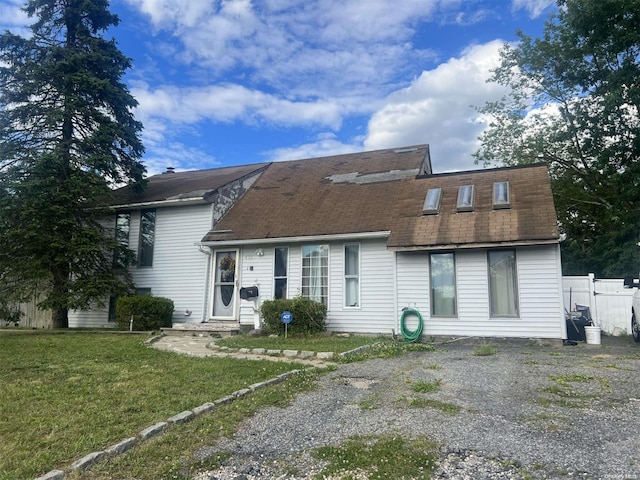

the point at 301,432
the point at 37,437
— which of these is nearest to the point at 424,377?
the point at 301,432

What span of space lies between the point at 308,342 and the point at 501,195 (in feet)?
20.8

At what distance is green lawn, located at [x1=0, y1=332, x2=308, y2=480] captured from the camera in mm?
3723

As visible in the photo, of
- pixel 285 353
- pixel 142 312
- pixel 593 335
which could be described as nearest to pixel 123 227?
pixel 142 312

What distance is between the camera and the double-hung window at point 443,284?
36.4 ft

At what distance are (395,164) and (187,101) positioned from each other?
363 inches

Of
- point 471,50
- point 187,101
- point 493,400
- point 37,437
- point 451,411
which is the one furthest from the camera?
point 187,101

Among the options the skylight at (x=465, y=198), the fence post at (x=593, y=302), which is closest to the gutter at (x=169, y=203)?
the skylight at (x=465, y=198)

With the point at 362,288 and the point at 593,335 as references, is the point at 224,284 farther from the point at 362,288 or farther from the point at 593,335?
the point at 593,335

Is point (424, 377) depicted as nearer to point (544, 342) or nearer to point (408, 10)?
point (544, 342)

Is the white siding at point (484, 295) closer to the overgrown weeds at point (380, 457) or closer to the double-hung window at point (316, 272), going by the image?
the double-hung window at point (316, 272)

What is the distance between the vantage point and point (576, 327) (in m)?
10.9

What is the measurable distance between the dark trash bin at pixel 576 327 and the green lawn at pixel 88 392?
7.65 m

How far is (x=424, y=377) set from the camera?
639cm

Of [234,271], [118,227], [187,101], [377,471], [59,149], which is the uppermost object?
[187,101]
